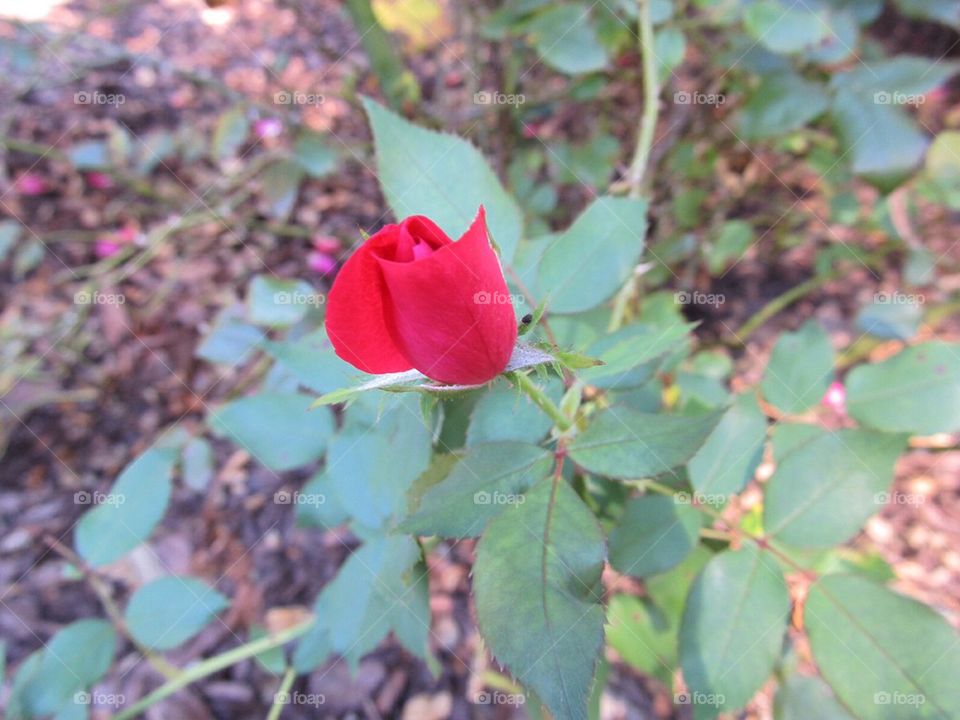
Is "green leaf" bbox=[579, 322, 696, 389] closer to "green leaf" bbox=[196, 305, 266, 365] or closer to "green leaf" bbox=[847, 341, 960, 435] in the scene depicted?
"green leaf" bbox=[847, 341, 960, 435]

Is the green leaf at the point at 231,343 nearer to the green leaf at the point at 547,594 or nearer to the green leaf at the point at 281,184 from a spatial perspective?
the green leaf at the point at 281,184

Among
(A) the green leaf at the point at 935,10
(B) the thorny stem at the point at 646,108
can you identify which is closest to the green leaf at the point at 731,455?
(B) the thorny stem at the point at 646,108

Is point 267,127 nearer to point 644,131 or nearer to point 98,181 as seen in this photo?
point 98,181

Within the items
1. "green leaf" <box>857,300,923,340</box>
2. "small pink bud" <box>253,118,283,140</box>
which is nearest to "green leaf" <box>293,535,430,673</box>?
"green leaf" <box>857,300,923,340</box>

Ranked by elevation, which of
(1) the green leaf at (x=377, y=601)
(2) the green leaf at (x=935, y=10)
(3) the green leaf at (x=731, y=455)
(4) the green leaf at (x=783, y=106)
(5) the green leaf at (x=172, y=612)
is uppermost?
(2) the green leaf at (x=935, y=10)

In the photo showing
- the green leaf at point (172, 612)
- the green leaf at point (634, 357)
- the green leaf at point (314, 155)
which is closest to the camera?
the green leaf at point (634, 357)

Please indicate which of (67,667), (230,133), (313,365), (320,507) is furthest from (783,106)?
(67,667)

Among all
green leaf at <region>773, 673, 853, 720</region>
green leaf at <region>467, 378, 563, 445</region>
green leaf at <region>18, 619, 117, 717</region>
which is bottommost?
green leaf at <region>18, 619, 117, 717</region>
